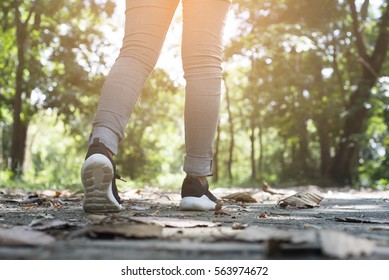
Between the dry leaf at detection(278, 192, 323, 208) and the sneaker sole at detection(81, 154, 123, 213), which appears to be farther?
the dry leaf at detection(278, 192, 323, 208)

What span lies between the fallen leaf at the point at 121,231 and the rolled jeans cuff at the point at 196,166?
1009 mm

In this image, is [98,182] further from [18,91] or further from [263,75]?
[263,75]

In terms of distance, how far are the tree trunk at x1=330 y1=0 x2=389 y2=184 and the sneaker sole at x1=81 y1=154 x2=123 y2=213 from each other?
8941mm

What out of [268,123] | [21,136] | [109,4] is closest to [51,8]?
[109,4]

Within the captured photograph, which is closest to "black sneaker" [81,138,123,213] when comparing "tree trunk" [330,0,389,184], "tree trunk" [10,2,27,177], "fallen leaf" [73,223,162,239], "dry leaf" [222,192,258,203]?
"fallen leaf" [73,223,162,239]

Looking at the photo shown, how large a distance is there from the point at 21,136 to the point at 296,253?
42.3 ft

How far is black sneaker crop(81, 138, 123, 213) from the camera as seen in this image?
204cm

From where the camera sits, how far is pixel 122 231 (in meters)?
1.36

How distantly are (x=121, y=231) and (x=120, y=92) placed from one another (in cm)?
100

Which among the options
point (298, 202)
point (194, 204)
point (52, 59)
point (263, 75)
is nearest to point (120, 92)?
point (194, 204)

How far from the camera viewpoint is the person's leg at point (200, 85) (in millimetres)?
2402

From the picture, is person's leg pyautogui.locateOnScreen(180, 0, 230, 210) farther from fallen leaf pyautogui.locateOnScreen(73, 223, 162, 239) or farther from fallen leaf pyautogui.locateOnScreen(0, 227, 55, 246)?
fallen leaf pyautogui.locateOnScreen(0, 227, 55, 246)
